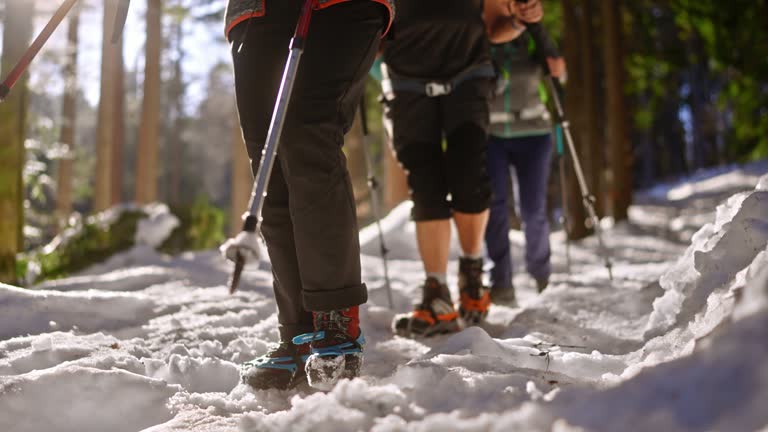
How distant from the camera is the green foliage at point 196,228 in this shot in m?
9.81

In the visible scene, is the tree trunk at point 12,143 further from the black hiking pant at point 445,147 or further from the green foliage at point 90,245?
the black hiking pant at point 445,147

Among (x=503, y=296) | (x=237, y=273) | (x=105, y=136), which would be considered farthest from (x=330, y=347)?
(x=105, y=136)

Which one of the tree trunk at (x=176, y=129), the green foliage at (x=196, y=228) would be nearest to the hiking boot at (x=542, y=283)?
the green foliage at (x=196, y=228)

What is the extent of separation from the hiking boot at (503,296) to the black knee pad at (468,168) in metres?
1.08

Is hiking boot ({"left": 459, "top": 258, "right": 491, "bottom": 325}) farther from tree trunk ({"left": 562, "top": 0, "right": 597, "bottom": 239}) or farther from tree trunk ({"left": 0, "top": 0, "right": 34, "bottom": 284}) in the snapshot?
tree trunk ({"left": 562, "top": 0, "right": 597, "bottom": 239})

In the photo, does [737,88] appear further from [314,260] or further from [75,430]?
[75,430]

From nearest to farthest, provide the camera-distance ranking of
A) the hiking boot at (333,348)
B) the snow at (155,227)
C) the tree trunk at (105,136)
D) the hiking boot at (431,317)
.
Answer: the hiking boot at (333,348) → the hiking boot at (431,317) → the snow at (155,227) → the tree trunk at (105,136)

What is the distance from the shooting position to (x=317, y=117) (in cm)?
211

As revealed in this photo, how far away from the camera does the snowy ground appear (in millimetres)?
1046

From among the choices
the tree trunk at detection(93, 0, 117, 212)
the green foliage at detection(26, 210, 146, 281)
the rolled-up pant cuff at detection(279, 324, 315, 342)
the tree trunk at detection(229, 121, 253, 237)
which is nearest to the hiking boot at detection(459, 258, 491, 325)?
the rolled-up pant cuff at detection(279, 324, 315, 342)

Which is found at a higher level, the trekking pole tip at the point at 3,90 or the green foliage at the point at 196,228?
the trekking pole tip at the point at 3,90

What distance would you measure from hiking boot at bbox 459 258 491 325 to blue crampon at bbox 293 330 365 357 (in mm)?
1321

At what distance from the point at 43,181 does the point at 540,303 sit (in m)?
8.54

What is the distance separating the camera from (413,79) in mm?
3391
